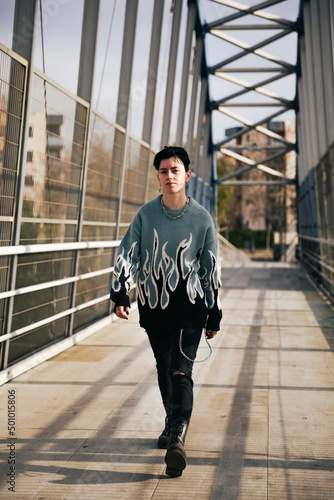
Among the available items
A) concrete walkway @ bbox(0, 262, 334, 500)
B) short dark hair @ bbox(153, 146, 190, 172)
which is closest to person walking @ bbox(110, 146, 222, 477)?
short dark hair @ bbox(153, 146, 190, 172)

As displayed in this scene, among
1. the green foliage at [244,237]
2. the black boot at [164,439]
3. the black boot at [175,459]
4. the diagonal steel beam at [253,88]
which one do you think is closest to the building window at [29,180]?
the black boot at [164,439]

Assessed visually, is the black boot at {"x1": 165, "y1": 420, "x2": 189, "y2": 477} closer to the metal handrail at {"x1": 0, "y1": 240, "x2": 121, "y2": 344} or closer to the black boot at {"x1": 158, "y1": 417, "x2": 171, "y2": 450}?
the black boot at {"x1": 158, "y1": 417, "x2": 171, "y2": 450}

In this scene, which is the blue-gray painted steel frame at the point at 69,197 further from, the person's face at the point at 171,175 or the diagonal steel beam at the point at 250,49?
the diagonal steel beam at the point at 250,49

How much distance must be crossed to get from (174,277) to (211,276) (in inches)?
8.1

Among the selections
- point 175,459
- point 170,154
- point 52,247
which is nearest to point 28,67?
point 52,247

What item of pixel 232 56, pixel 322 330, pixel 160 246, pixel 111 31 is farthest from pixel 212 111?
pixel 160 246

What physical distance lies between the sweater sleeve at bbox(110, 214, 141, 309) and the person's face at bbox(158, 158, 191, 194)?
228 millimetres

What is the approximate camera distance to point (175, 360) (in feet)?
9.65

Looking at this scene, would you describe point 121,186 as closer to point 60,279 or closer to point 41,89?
point 60,279

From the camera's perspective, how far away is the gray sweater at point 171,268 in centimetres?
296

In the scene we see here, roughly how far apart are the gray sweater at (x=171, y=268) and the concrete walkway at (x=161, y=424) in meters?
0.67

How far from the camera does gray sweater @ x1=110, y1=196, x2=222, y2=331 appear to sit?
9.73 ft

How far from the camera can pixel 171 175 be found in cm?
298

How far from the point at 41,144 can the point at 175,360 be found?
2582mm
